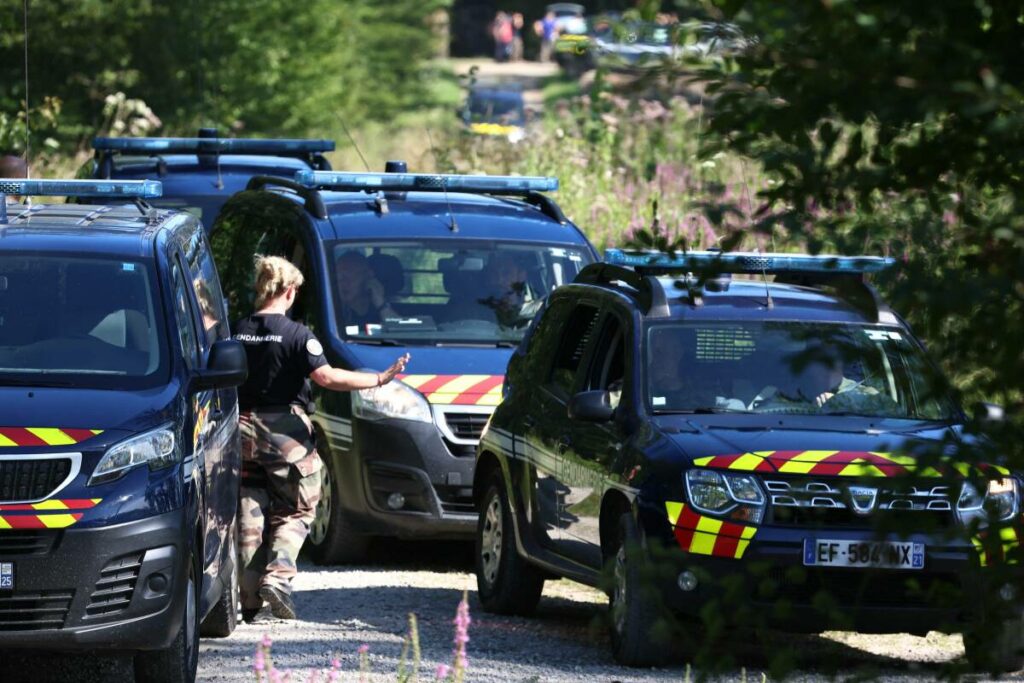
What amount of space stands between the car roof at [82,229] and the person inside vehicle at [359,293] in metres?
2.65

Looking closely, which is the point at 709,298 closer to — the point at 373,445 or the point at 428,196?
the point at 373,445

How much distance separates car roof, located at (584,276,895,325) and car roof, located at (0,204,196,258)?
2.18 metres

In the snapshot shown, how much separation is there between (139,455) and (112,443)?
108mm

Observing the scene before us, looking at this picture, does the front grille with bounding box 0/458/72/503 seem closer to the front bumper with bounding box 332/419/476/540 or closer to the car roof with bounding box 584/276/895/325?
the car roof with bounding box 584/276/895/325

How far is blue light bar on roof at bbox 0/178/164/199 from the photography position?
9.19 meters

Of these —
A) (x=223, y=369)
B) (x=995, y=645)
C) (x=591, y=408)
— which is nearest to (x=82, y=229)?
(x=223, y=369)

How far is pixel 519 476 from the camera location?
375 inches

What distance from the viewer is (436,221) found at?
1220 cm

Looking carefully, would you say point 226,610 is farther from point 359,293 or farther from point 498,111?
point 498,111

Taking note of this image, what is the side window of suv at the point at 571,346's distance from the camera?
368 inches

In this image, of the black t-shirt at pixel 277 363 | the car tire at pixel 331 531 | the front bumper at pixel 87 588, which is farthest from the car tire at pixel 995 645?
the car tire at pixel 331 531

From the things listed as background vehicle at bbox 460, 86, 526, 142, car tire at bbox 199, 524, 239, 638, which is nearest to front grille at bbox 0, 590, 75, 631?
car tire at bbox 199, 524, 239, 638

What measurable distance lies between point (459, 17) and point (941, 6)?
89442mm

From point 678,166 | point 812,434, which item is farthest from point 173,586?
point 678,166
